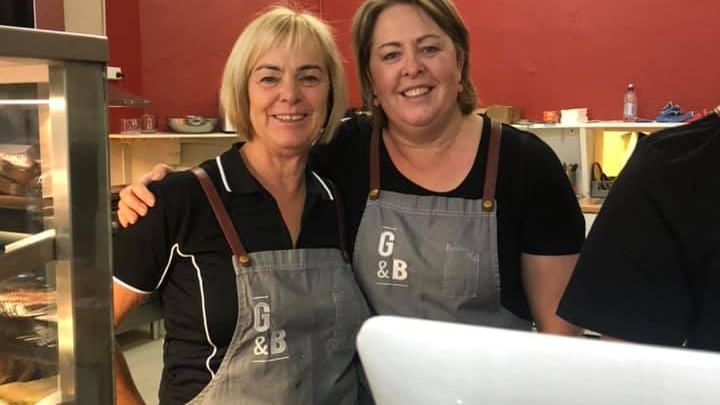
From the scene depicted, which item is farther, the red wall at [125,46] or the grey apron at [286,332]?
the red wall at [125,46]

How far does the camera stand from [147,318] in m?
1.61

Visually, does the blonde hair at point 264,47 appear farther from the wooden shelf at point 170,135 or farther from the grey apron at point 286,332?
the wooden shelf at point 170,135

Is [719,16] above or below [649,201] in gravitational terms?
above

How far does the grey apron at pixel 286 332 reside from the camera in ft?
4.38

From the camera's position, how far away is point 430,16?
5.16 ft

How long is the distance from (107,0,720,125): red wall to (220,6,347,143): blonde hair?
278 centimetres

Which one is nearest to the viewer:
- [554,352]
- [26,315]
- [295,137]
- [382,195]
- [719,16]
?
[554,352]

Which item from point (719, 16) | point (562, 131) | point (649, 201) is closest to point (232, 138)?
point (562, 131)

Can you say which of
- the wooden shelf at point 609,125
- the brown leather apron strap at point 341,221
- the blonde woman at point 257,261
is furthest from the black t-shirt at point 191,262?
the wooden shelf at point 609,125

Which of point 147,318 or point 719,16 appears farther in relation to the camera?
point 719,16

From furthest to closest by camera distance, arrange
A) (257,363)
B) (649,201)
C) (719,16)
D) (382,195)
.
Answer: (719,16), (382,195), (257,363), (649,201)

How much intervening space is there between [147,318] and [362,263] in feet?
1.62

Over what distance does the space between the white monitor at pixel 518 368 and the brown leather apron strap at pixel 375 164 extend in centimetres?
97

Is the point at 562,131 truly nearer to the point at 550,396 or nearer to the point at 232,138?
the point at 232,138
